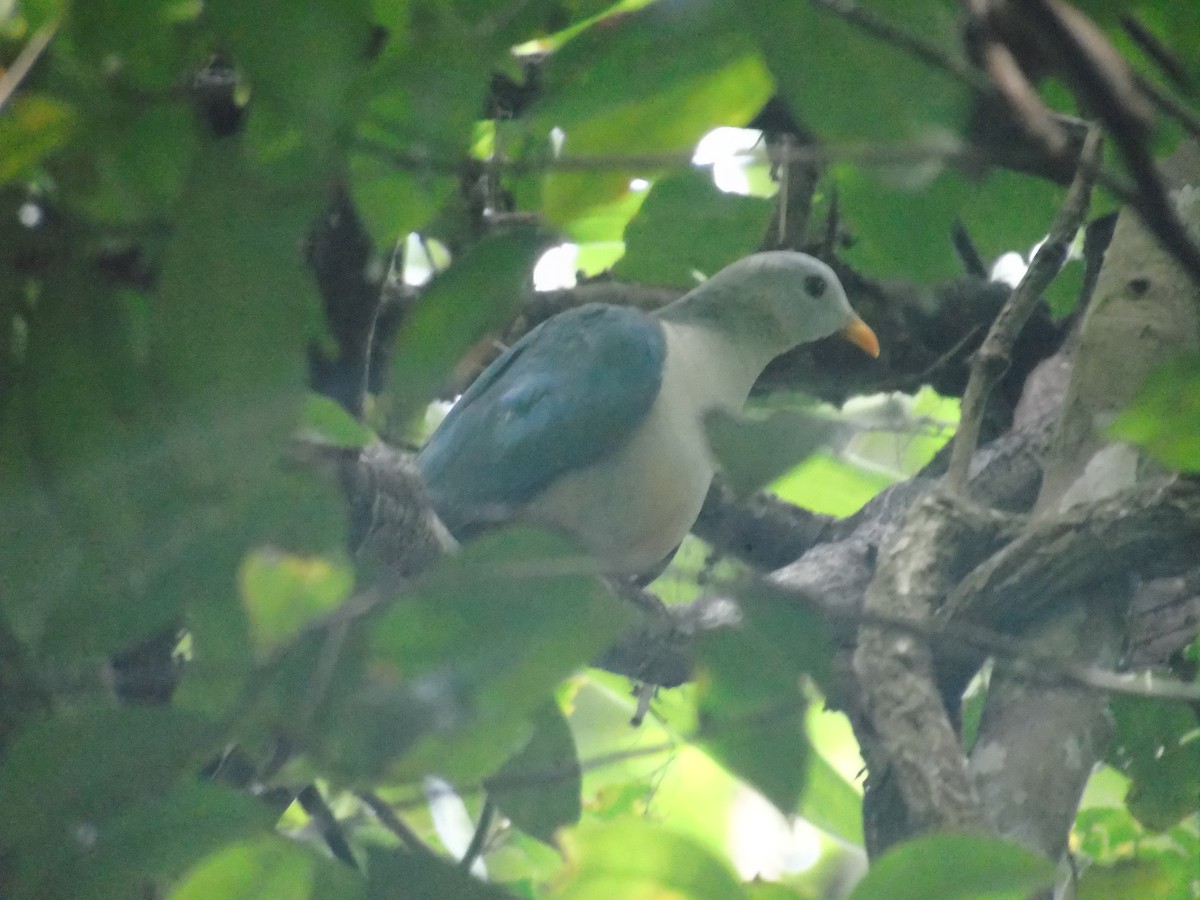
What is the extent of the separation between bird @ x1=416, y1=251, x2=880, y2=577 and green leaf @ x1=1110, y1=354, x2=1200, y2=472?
143cm

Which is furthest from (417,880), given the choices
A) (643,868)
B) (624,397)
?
(624,397)

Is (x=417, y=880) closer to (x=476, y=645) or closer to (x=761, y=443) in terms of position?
(x=476, y=645)

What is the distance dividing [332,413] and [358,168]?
0.15 m

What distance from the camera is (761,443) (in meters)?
0.70

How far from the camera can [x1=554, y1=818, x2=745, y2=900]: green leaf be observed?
76 centimetres

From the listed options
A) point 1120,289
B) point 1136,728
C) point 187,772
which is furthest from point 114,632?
point 1120,289

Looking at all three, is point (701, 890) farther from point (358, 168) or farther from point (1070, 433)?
point (1070, 433)

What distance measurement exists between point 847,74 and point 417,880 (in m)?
0.53

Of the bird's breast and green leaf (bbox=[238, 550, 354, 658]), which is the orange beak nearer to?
the bird's breast

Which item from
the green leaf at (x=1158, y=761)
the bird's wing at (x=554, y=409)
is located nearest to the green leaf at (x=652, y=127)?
the green leaf at (x=1158, y=761)

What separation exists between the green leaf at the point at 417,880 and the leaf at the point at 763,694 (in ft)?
0.55

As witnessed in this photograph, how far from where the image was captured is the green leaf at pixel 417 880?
28.0 inches

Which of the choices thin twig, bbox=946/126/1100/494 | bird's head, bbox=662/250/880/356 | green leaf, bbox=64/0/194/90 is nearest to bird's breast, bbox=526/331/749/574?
bird's head, bbox=662/250/880/356

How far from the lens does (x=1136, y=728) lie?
149cm
